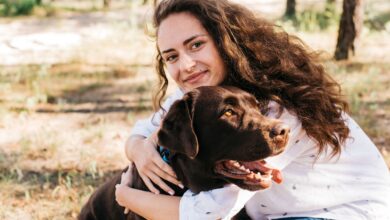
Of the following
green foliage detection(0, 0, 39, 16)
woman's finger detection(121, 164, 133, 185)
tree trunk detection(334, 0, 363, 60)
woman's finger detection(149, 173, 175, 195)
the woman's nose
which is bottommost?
green foliage detection(0, 0, 39, 16)

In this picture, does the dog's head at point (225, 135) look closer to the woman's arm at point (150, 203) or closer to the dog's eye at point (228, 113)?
the dog's eye at point (228, 113)

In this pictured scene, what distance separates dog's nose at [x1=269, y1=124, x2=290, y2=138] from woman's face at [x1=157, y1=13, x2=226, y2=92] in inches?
23.5

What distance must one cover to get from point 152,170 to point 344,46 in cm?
564

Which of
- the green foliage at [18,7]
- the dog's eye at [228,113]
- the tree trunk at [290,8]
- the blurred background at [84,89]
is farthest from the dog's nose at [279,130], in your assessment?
the green foliage at [18,7]

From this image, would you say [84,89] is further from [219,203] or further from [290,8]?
[290,8]

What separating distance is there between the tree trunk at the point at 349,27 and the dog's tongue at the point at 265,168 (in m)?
5.53

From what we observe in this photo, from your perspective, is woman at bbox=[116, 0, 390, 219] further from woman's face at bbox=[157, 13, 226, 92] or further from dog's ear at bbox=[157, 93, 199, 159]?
dog's ear at bbox=[157, 93, 199, 159]

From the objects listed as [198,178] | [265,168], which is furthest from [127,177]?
[265,168]

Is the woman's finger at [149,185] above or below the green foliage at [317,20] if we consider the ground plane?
above

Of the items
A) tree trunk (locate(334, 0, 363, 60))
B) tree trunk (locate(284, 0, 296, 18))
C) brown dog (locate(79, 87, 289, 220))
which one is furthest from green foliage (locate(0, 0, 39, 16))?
brown dog (locate(79, 87, 289, 220))

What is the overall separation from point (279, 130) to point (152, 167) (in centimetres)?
84

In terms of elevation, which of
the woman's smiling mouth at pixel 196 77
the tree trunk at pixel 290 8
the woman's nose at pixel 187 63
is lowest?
the tree trunk at pixel 290 8

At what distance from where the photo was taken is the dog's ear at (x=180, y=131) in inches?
110

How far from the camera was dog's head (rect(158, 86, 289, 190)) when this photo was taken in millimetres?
2717
